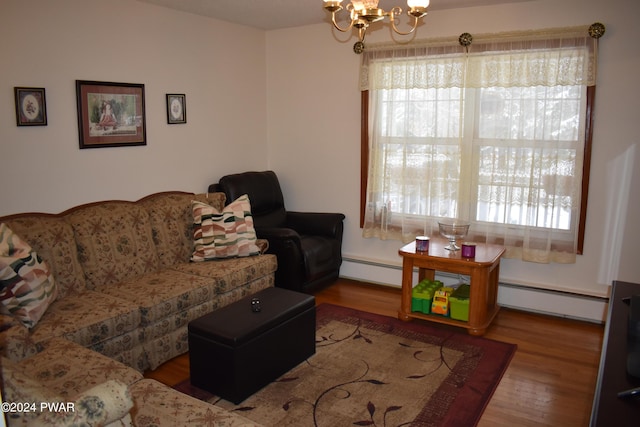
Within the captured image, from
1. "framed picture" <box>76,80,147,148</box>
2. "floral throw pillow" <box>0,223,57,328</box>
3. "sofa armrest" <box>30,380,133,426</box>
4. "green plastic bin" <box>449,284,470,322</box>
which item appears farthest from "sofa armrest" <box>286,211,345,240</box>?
"sofa armrest" <box>30,380,133,426</box>

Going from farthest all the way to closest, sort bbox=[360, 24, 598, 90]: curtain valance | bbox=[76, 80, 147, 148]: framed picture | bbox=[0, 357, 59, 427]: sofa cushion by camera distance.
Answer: bbox=[360, 24, 598, 90]: curtain valance
bbox=[76, 80, 147, 148]: framed picture
bbox=[0, 357, 59, 427]: sofa cushion

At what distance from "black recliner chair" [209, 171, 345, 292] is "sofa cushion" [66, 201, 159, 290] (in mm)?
977

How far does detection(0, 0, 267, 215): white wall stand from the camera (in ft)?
10.9

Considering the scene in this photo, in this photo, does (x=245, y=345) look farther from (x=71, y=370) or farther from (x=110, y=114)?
(x=110, y=114)

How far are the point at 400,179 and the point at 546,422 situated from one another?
2.47 metres

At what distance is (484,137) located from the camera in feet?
14.0

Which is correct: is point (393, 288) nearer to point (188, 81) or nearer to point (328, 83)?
point (328, 83)

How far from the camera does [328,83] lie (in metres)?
5.03

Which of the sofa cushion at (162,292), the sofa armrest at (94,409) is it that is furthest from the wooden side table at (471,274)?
the sofa armrest at (94,409)


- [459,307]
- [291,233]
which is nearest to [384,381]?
[459,307]

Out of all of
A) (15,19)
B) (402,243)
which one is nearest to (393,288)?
(402,243)

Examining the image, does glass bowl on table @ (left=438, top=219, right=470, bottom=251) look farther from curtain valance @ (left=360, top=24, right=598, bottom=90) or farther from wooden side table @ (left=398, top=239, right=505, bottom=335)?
curtain valance @ (left=360, top=24, right=598, bottom=90)

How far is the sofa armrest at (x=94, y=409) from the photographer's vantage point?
58.5 inches

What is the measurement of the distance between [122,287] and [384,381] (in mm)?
1832
